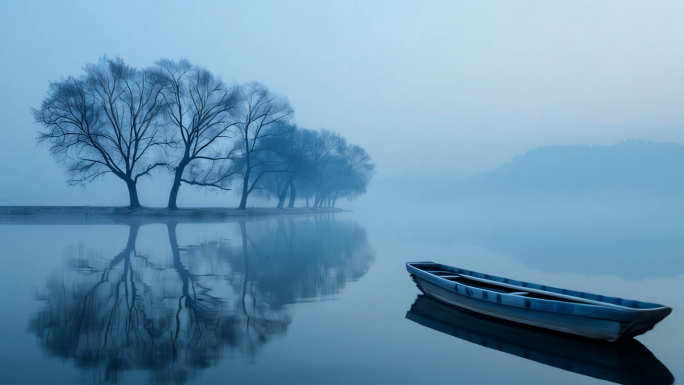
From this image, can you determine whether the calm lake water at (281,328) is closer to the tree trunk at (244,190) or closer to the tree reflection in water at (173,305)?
the tree reflection in water at (173,305)

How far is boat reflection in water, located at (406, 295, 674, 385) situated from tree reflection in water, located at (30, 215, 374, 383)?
9.81 feet

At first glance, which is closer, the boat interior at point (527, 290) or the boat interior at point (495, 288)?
the boat interior at point (527, 290)

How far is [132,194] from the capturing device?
40312mm

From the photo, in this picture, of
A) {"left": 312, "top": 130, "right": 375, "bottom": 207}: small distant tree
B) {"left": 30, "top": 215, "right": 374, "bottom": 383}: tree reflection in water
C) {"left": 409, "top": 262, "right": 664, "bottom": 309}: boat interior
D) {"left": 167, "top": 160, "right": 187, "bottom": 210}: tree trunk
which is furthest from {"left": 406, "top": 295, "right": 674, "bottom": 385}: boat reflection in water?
{"left": 312, "top": 130, "right": 375, "bottom": 207}: small distant tree

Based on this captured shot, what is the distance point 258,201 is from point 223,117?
1914 cm

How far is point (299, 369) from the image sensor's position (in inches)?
235

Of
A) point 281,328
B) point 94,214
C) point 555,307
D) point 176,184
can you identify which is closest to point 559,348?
point 555,307

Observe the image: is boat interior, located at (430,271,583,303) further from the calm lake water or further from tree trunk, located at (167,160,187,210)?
tree trunk, located at (167,160,187,210)

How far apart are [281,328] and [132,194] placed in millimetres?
36754

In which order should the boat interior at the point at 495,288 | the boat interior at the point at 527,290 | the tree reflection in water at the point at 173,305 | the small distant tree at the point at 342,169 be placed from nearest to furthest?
the tree reflection in water at the point at 173,305 → the boat interior at the point at 527,290 → the boat interior at the point at 495,288 → the small distant tree at the point at 342,169

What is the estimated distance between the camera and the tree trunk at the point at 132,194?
39.2 metres

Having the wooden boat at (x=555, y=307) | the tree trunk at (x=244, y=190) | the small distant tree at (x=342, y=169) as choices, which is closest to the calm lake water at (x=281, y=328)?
the wooden boat at (x=555, y=307)

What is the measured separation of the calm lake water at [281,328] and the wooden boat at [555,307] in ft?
0.80

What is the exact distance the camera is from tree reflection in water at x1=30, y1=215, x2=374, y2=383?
617 centimetres
